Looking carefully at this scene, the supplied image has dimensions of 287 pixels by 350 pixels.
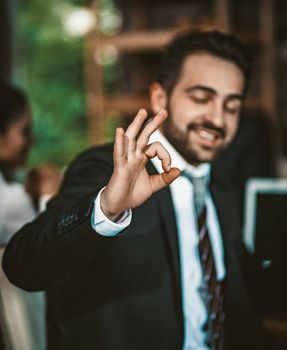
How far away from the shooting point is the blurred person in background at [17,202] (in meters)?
1.59

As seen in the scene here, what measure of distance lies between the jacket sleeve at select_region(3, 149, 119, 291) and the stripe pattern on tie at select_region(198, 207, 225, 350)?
16.6 inches

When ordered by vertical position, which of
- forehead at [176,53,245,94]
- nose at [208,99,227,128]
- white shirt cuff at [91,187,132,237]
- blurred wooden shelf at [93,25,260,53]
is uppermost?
blurred wooden shelf at [93,25,260,53]

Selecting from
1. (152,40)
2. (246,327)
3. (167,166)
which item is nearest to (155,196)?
(167,166)

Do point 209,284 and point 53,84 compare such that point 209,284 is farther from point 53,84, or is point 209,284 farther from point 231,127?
point 53,84

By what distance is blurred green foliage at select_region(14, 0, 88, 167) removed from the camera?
6.30m

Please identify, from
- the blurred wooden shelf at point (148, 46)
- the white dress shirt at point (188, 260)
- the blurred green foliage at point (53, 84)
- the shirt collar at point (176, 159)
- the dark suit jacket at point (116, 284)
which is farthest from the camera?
the blurred green foliage at point (53, 84)

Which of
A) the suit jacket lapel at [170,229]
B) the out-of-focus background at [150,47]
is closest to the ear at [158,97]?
the suit jacket lapel at [170,229]

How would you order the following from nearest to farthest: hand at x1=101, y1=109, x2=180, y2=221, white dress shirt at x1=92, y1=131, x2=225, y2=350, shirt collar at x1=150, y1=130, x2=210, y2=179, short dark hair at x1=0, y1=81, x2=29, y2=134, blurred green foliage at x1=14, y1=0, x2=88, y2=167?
1. hand at x1=101, y1=109, x2=180, y2=221
2. white dress shirt at x1=92, y1=131, x2=225, y2=350
3. shirt collar at x1=150, y1=130, x2=210, y2=179
4. short dark hair at x1=0, y1=81, x2=29, y2=134
5. blurred green foliage at x1=14, y1=0, x2=88, y2=167

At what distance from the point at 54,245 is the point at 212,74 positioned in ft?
2.30

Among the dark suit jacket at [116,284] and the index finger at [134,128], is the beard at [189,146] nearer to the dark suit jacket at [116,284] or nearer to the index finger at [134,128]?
the dark suit jacket at [116,284]

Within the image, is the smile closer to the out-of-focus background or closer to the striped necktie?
the striped necktie

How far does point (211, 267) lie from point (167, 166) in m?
0.53

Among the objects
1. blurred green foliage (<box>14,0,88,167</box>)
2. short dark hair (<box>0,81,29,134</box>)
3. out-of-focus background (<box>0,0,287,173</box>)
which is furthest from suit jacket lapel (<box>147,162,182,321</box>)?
blurred green foliage (<box>14,0,88,167</box>)

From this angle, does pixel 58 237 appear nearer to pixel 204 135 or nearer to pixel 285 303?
pixel 204 135
